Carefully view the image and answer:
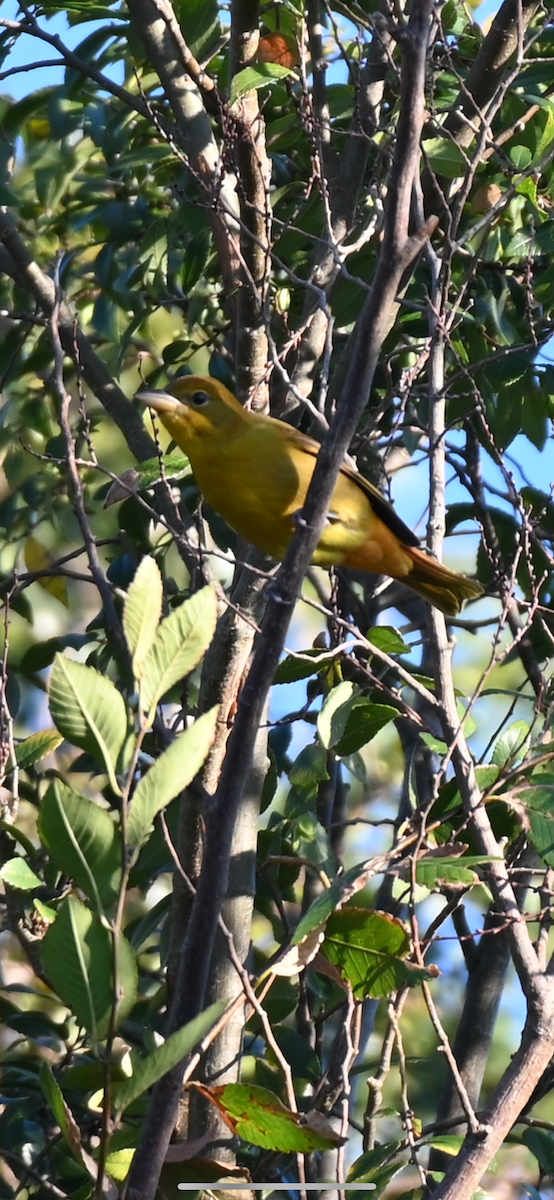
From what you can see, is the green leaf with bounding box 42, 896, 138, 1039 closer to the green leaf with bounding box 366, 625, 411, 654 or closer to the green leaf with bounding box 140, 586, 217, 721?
the green leaf with bounding box 140, 586, 217, 721

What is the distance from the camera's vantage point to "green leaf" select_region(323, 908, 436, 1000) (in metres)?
2.25

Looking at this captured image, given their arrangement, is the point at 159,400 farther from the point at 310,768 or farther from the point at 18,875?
the point at 18,875

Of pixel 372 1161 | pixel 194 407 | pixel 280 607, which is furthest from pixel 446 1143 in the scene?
pixel 194 407

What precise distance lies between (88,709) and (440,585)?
2306 millimetres

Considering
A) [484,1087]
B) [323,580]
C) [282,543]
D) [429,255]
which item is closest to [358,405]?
[429,255]

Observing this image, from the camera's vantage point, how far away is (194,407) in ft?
11.7

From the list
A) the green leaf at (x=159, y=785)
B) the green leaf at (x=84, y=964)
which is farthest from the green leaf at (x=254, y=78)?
the green leaf at (x=84, y=964)

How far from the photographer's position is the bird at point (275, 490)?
337 centimetres

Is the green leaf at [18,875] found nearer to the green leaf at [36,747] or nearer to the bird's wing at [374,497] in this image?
the green leaf at [36,747]

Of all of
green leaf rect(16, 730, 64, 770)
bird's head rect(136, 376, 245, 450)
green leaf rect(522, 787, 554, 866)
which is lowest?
green leaf rect(522, 787, 554, 866)

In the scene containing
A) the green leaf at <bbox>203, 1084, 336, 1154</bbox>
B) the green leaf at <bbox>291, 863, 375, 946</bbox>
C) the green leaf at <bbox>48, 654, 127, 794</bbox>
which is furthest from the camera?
the green leaf at <bbox>291, 863, 375, 946</bbox>

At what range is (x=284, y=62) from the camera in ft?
12.1

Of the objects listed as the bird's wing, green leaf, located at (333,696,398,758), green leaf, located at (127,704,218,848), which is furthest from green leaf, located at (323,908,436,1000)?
the bird's wing

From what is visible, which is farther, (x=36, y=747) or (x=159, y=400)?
(x=159, y=400)
